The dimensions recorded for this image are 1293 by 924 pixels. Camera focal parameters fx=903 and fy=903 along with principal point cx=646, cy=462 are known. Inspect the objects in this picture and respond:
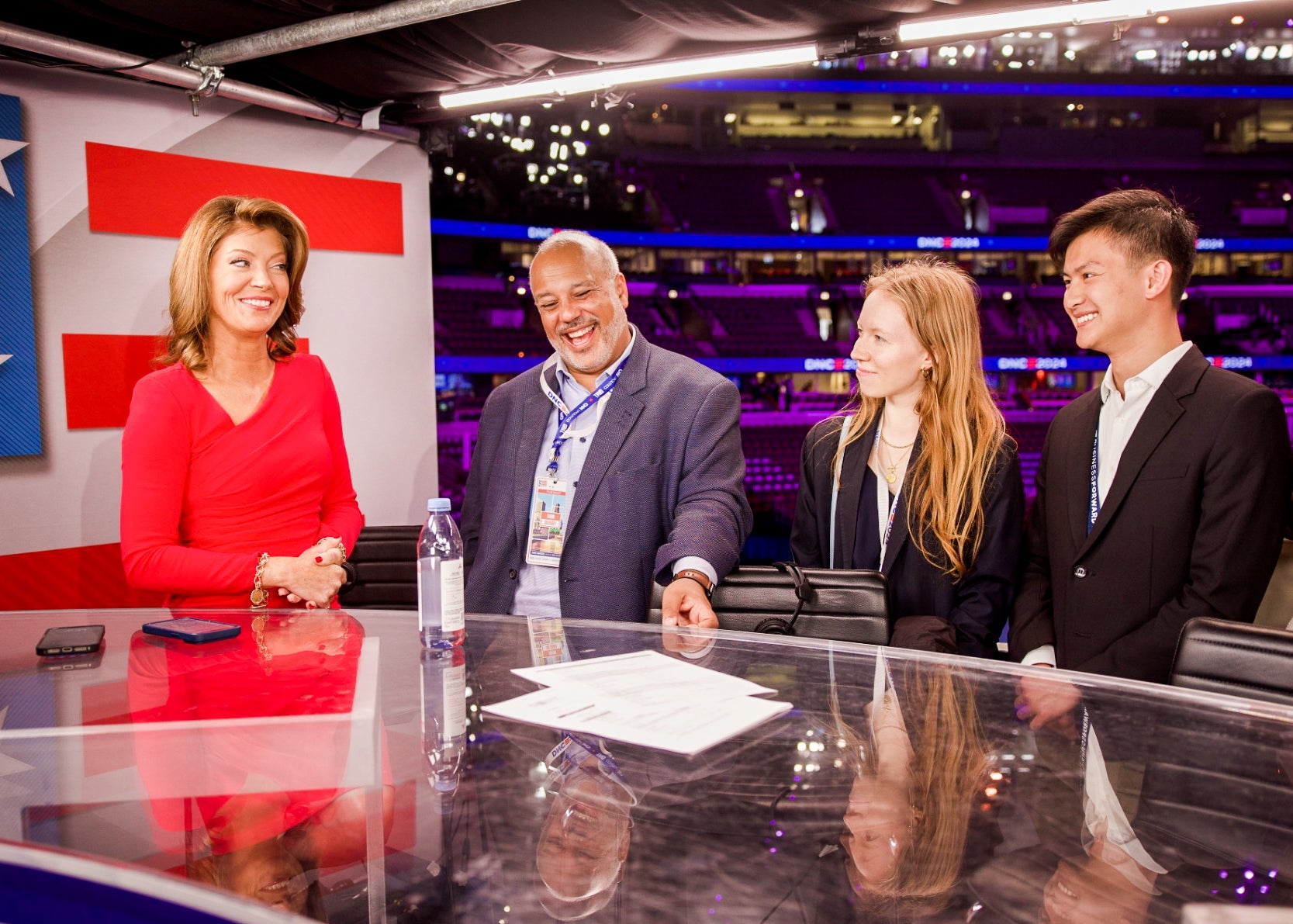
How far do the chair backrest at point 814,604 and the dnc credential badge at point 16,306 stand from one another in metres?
2.49

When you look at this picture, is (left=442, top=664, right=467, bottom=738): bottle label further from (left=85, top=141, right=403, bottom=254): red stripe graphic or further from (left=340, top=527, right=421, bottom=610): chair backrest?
(left=85, top=141, right=403, bottom=254): red stripe graphic

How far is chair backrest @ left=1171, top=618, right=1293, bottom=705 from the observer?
131cm

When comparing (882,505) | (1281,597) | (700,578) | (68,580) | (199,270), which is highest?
(199,270)

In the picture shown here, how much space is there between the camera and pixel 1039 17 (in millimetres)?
3020

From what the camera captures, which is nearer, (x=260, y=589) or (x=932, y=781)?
(x=932, y=781)

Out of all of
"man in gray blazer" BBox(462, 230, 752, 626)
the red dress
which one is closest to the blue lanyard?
"man in gray blazer" BBox(462, 230, 752, 626)

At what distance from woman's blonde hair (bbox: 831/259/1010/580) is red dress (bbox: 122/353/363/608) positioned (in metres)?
1.35

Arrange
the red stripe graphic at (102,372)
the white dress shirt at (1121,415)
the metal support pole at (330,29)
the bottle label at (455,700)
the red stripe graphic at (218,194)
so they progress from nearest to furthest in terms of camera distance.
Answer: the bottle label at (455,700) → the white dress shirt at (1121,415) → the metal support pole at (330,29) → the red stripe graphic at (102,372) → the red stripe graphic at (218,194)

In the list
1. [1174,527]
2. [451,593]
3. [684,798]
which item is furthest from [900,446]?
[684,798]

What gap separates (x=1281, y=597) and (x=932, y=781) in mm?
1651

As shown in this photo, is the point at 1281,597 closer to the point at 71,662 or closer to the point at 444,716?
the point at 444,716

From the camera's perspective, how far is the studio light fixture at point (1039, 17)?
2.93 meters

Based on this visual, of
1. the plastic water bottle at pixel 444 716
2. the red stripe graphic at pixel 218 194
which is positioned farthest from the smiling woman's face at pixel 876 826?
the red stripe graphic at pixel 218 194

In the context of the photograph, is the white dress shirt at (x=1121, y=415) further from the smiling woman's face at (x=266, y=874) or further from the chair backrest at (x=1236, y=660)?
the smiling woman's face at (x=266, y=874)
